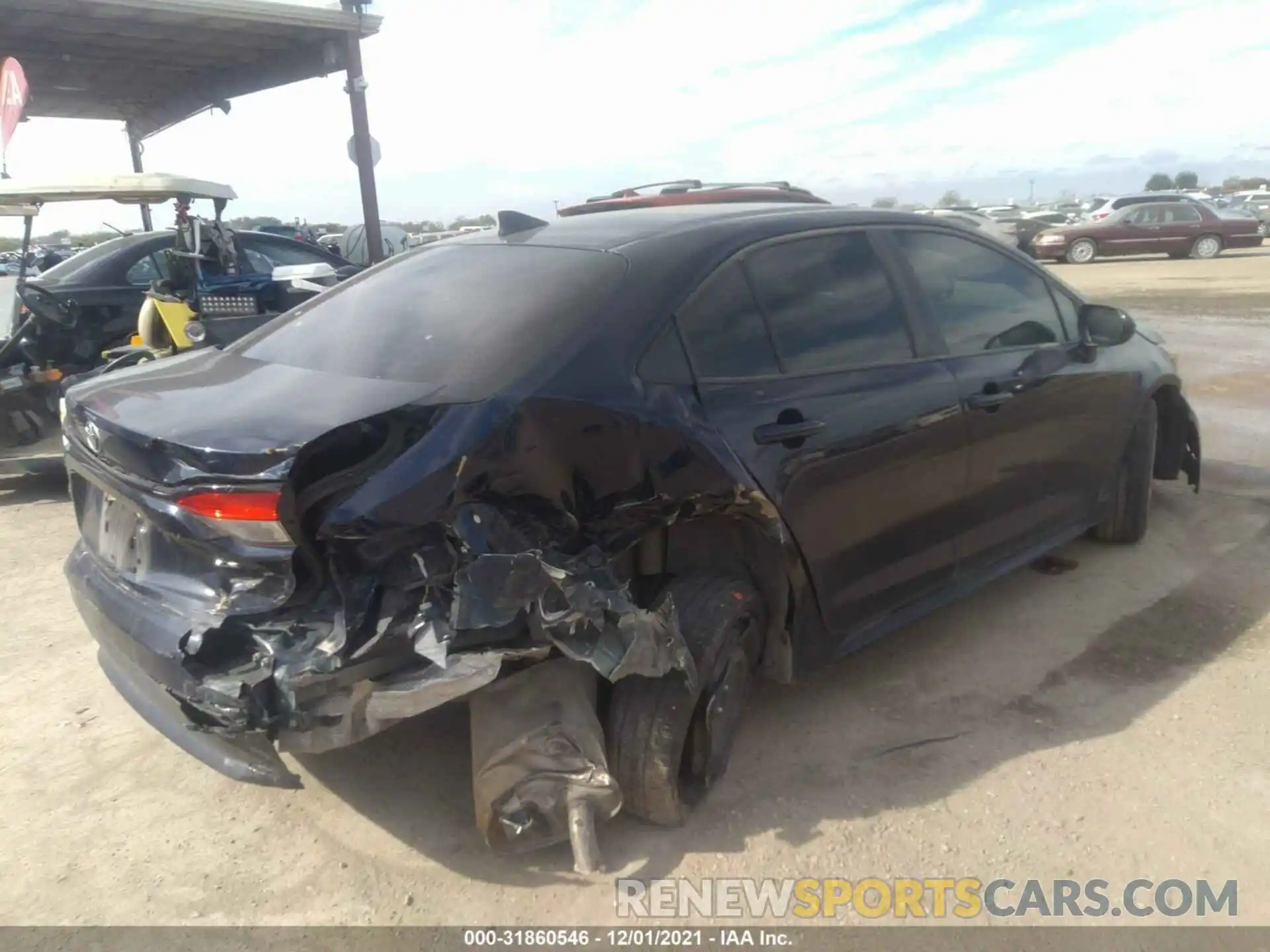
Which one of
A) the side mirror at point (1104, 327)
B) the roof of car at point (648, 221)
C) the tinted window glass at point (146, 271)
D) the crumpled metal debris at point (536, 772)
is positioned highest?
the roof of car at point (648, 221)

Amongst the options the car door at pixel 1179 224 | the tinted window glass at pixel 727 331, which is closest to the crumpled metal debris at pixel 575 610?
the tinted window glass at pixel 727 331

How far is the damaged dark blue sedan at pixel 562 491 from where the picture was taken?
2.34 meters

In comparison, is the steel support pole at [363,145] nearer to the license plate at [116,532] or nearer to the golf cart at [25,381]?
the golf cart at [25,381]

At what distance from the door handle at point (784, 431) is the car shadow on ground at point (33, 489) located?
5.49 meters

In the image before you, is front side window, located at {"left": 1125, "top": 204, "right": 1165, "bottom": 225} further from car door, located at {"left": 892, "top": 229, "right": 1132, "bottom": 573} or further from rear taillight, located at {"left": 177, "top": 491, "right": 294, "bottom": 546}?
rear taillight, located at {"left": 177, "top": 491, "right": 294, "bottom": 546}

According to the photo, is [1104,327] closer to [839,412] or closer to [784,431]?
[839,412]

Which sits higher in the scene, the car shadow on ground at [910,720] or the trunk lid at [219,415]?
the trunk lid at [219,415]

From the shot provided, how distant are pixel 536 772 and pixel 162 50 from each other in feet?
38.5

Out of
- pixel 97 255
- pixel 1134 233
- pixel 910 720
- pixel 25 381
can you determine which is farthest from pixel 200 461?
pixel 1134 233

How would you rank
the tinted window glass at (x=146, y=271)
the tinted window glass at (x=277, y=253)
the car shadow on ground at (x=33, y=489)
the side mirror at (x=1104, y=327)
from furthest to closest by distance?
the tinted window glass at (x=277, y=253)
the tinted window glass at (x=146, y=271)
the car shadow on ground at (x=33, y=489)
the side mirror at (x=1104, y=327)

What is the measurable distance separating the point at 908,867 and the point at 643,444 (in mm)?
1356

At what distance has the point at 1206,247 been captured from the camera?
911 inches

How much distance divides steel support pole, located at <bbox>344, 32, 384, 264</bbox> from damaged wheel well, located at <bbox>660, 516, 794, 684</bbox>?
377 inches

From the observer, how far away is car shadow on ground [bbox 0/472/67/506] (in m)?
6.52
